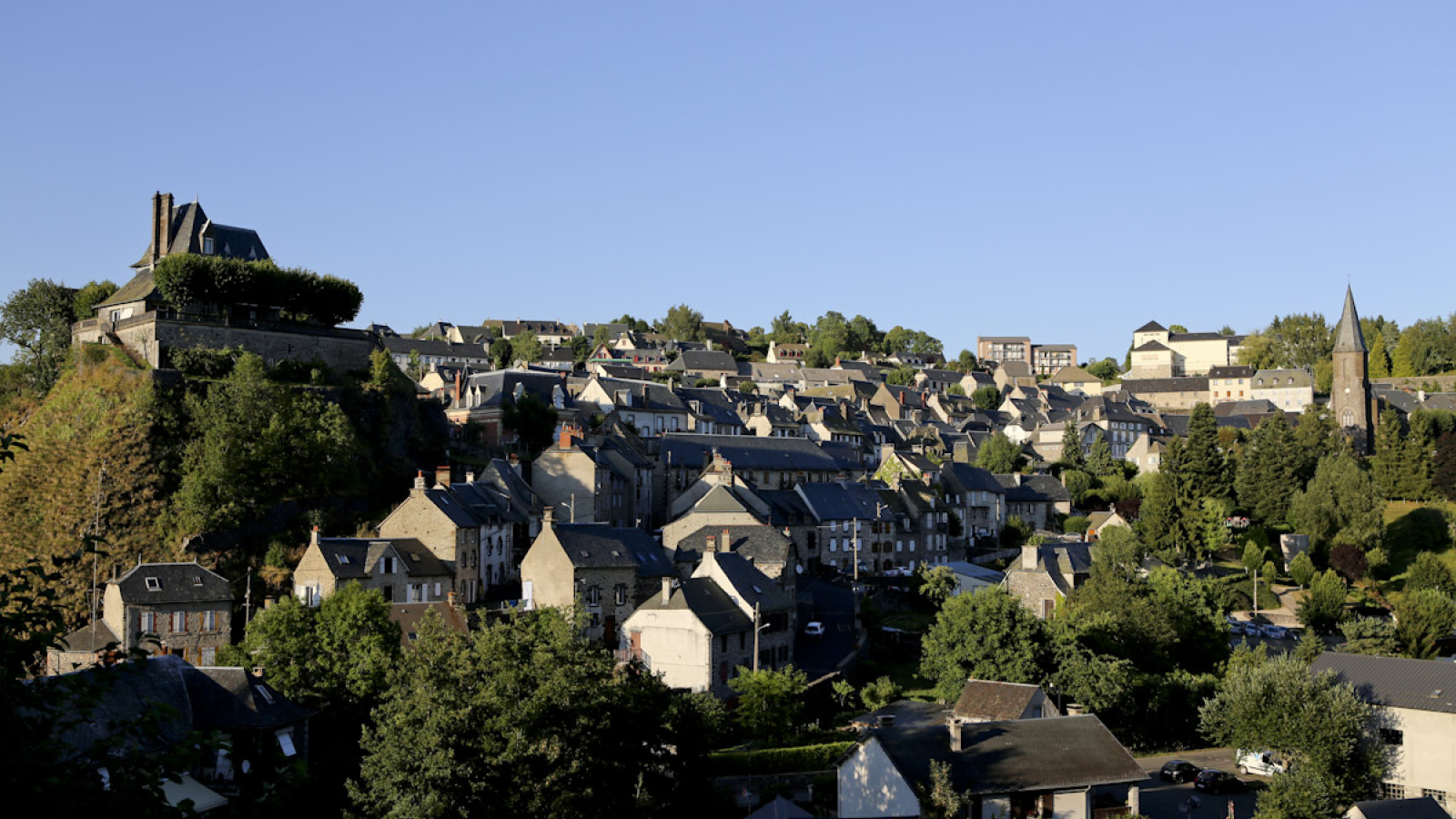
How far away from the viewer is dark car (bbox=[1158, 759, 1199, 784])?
38.8 meters

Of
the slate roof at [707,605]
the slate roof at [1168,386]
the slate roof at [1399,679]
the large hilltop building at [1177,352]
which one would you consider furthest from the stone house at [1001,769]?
the large hilltop building at [1177,352]

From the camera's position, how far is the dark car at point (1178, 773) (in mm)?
38781

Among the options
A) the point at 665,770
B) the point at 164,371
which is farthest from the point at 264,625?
the point at 164,371

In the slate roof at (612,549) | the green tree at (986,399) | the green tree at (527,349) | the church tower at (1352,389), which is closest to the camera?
the slate roof at (612,549)

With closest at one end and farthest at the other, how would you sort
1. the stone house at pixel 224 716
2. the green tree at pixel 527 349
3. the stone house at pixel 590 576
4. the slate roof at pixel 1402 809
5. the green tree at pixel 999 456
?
the stone house at pixel 224 716, the slate roof at pixel 1402 809, the stone house at pixel 590 576, the green tree at pixel 999 456, the green tree at pixel 527 349

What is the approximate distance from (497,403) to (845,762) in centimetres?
4402

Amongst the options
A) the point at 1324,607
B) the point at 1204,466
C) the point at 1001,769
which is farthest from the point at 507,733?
Result: the point at 1204,466

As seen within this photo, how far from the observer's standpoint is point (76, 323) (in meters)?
60.3

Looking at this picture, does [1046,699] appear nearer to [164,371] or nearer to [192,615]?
[192,615]

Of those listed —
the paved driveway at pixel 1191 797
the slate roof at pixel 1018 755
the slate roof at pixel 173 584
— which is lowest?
the paved driveway at pixel 1191 797

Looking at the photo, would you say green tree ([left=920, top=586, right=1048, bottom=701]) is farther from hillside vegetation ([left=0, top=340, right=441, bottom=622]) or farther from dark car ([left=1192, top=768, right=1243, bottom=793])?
hillside vegetation ([left=0, top=340, right=441, bottom=622])

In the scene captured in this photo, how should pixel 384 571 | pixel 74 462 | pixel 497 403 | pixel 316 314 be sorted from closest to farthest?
pixel 384 571
pixel 74 462
pixel 316 314
pixel 497 403

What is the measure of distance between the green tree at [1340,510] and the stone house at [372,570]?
161 ft

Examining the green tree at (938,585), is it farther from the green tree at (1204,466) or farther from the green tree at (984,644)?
the green tree at (1204,466)
